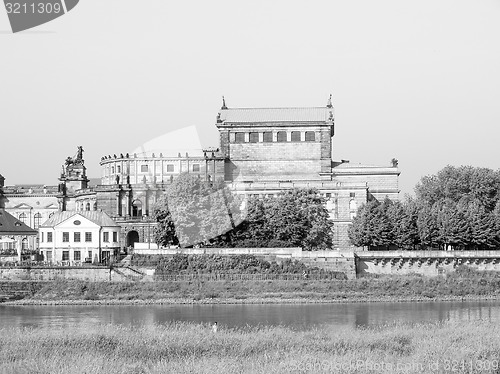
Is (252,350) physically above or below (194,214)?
below

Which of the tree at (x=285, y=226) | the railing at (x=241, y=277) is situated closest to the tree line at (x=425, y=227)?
the tree at (x=285, y=226)

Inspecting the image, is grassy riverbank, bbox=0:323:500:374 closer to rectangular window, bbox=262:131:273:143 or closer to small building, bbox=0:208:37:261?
small building, bbox=0:208:37:261

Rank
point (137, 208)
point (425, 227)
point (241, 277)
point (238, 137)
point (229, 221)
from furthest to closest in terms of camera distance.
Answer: point (238, 137) → point (137, 208) → point (425, 227) → point (229, 221) → point (241, 277)

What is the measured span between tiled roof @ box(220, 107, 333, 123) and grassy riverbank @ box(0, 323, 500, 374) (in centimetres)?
5609

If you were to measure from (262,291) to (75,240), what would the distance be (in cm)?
1732

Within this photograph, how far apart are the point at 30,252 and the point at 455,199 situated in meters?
36.7

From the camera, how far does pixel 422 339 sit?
4012 centimetres

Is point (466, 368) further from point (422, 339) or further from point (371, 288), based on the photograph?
point (371, 288)

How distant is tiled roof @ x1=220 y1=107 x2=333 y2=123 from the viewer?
99312 millimetres

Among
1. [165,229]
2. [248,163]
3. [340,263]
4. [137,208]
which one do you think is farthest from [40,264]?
[248,163]

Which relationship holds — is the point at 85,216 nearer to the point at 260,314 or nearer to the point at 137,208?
the point at 137,208

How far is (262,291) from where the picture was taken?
68750mm

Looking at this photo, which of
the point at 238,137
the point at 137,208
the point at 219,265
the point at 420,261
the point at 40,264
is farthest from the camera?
the point at 238,137

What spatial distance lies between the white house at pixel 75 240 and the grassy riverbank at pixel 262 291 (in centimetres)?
865
